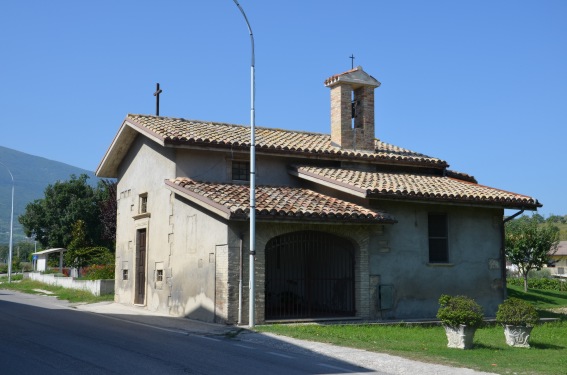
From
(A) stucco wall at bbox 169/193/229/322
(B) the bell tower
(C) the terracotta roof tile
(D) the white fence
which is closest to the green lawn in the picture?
(A) stucco wall at bbox 169/193/229/322

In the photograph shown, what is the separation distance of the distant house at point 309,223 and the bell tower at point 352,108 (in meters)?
0.05

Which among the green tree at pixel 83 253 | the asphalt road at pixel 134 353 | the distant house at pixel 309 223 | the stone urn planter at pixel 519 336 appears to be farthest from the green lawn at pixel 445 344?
the green tree at pixel 83 253

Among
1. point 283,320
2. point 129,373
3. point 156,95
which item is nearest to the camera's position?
point 129,373

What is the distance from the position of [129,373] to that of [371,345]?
17.7 feet

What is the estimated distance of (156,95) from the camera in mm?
26719

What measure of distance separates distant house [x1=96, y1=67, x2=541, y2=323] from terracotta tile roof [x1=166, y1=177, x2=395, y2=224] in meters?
0.04

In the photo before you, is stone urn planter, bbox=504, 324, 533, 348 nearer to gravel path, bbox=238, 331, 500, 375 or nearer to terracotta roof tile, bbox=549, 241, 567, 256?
gravel path, bbox=238, 331, 500, 375

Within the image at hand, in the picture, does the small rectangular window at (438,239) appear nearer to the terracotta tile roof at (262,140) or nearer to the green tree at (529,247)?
the terracotta tile roof at (262,140)

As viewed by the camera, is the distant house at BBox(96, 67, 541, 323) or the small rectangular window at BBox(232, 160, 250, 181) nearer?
the distant house at BBox(96, 67, 541, 323)

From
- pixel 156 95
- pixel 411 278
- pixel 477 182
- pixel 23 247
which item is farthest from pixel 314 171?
pixel 23 247

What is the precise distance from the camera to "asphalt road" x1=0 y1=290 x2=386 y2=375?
894 cm

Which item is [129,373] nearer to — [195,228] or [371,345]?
[371,345]

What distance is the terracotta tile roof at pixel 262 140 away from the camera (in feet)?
61.2

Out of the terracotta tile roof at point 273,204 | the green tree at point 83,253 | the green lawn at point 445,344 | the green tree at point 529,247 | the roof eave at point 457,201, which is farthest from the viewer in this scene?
the green tree at point 529,247
